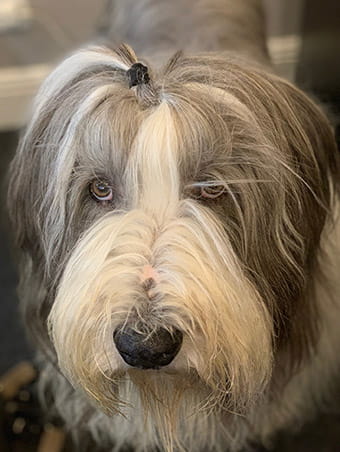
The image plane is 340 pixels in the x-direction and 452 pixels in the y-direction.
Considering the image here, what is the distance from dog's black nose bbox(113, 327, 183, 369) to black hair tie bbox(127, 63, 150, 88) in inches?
12.7

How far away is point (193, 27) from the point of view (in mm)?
1518

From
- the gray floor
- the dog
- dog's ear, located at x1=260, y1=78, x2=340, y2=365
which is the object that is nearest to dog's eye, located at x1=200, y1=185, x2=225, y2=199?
the dog

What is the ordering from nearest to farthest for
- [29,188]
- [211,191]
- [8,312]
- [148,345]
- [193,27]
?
[148,345] < [211,191] < [29,188] < [193,27] < [8,312]

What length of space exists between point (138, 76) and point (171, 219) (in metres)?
0.19

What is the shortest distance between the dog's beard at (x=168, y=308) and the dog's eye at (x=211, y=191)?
0.02 meters

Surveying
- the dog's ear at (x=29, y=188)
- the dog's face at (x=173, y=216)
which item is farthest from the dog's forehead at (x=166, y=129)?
the dog's ear at (x=29, y=188)

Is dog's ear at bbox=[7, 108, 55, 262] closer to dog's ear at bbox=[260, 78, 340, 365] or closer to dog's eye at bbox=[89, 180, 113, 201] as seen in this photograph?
dog's eye at bbox=[89, 180, 113, 201]

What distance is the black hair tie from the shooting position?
3.32 ft

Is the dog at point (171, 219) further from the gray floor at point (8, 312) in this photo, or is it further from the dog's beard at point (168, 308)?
the gray floor at point (8, 312)

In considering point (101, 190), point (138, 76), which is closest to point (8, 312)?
point (101, 190)

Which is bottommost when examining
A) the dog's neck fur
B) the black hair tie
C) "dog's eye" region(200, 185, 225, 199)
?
"dog's eye" region(200, 185, 225, 199)

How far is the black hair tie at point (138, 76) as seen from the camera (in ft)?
3.32

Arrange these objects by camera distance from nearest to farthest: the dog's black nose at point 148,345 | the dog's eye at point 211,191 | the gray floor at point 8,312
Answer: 1. the dog's black nose at point 148,345
2. the dog's eye at point 211,191
3. the gray floor at point 8,312

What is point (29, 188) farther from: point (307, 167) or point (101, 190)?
point (307, 167)
